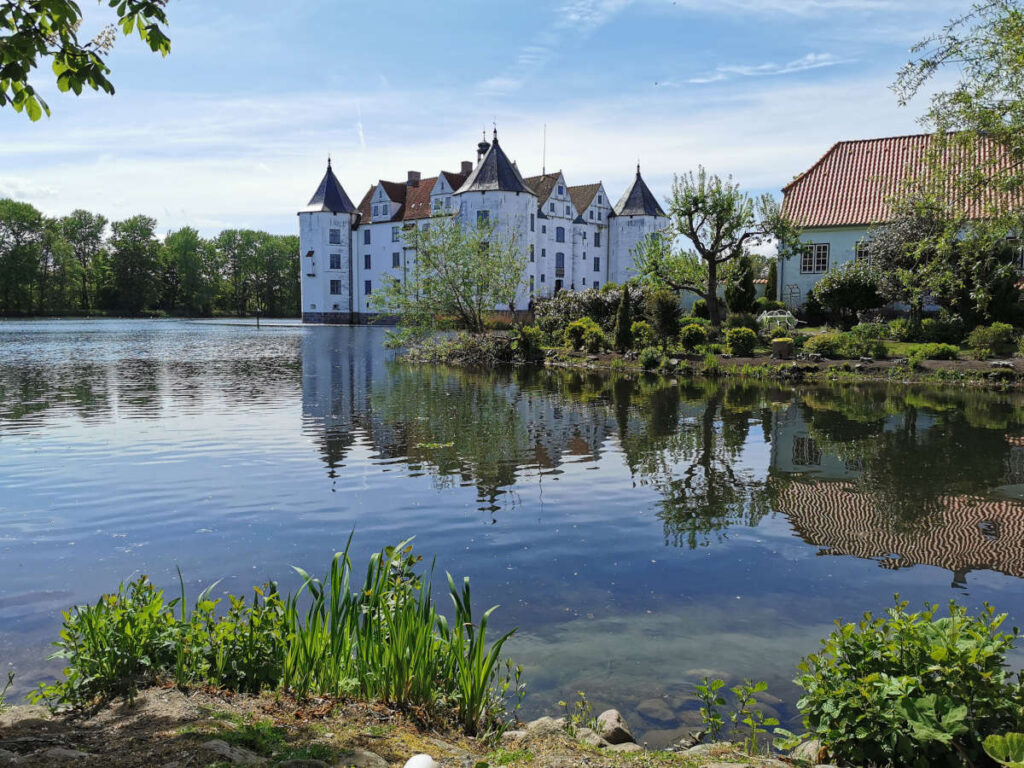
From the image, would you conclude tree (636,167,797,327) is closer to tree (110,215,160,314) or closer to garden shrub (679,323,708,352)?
garden shrub (679,323,708,352)

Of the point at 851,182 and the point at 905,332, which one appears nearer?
the point at 905,332

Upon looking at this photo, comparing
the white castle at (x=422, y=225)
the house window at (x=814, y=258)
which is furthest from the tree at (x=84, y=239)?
the house window at (x=814, y=258)

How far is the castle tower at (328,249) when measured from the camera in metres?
80.0

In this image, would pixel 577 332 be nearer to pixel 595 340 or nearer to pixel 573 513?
pixel 595 340

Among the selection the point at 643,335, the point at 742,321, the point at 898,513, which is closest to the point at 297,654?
the point at 898,513

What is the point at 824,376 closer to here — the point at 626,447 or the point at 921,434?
the point at 921,434

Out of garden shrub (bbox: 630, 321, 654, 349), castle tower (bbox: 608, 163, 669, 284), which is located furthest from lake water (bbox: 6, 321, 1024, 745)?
castle tower (bbox: 608, 163, 669, 284)

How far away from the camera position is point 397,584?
4742 mm

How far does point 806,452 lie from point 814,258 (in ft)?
99.7

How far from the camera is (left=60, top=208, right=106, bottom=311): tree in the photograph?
11175 centimetres

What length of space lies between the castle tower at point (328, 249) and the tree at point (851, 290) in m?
56.6

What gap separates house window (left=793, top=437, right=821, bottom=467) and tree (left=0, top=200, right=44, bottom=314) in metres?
107

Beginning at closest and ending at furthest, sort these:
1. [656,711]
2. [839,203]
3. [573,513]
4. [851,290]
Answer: [656,711]
[573,513]
[851,290]
[839,203]

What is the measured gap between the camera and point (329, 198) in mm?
80250
